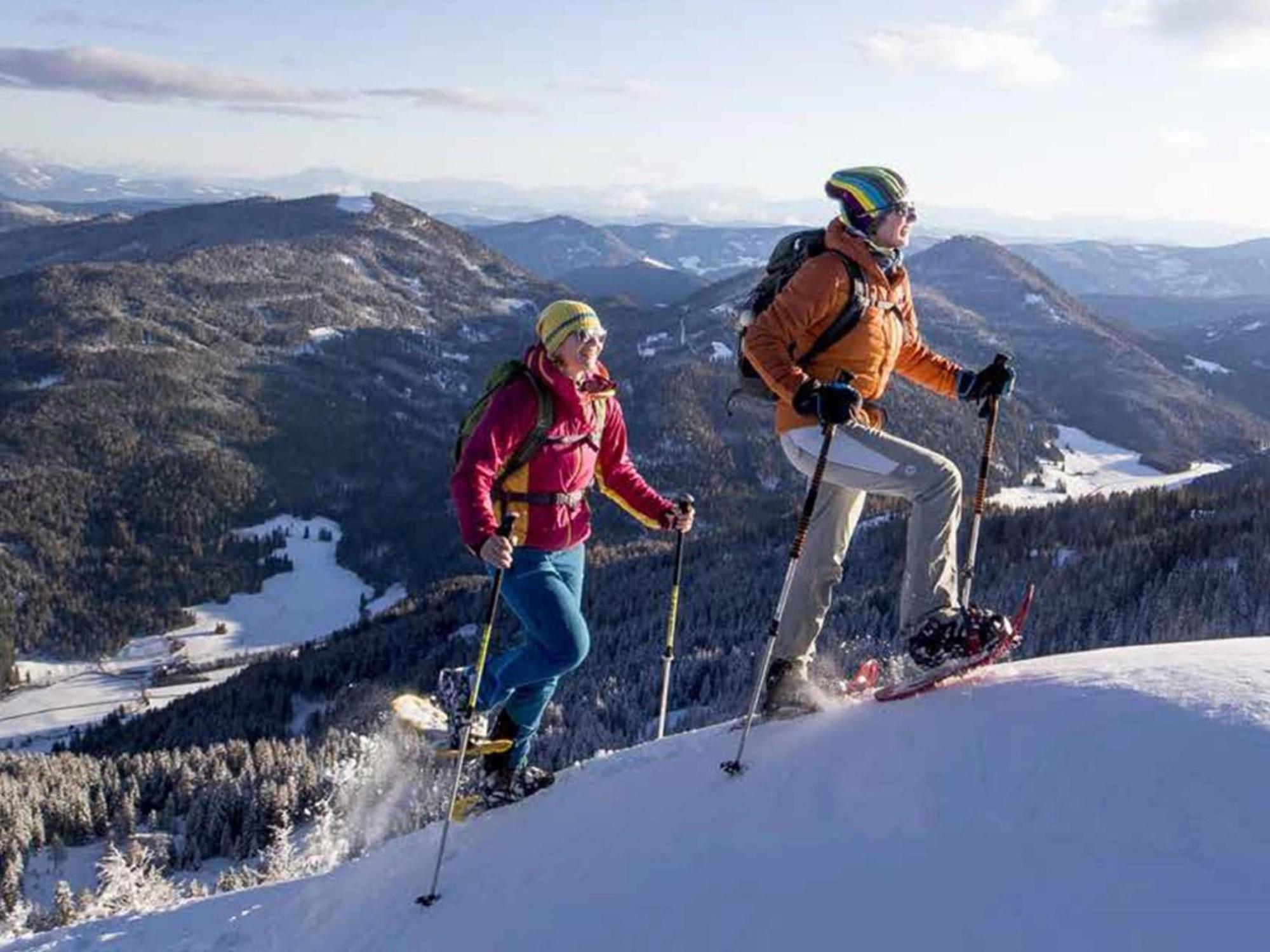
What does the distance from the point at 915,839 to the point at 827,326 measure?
3.29 m

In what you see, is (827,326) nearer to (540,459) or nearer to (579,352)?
(579,352)

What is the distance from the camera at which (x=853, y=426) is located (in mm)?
6605

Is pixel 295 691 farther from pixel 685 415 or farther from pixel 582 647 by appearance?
pixel 685 415

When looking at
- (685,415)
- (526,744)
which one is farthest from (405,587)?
(526,744)

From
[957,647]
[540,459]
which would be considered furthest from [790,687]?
[540,459]

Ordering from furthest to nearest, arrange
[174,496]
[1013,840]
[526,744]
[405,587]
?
[174,496], [405,587], [526,744], [1013,840]

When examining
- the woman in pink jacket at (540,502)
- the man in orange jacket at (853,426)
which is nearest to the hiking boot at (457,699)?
the woman in pink jacket at (540,502)

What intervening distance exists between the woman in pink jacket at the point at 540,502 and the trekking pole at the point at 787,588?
3.90 ft

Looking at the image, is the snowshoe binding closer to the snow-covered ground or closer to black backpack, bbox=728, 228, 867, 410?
black backpack, bbox=728, 228, 867, 410

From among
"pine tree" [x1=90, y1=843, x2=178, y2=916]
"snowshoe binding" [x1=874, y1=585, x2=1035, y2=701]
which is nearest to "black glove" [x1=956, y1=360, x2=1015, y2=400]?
"snowshoe binding" [x1=874, y1=585, x2=1035, y2=701]

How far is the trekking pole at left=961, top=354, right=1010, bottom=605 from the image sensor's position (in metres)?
7.19

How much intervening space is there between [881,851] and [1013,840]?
63 centimetres

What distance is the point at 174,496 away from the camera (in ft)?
568

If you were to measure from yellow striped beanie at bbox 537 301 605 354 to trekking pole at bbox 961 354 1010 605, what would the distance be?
2.94 meters
